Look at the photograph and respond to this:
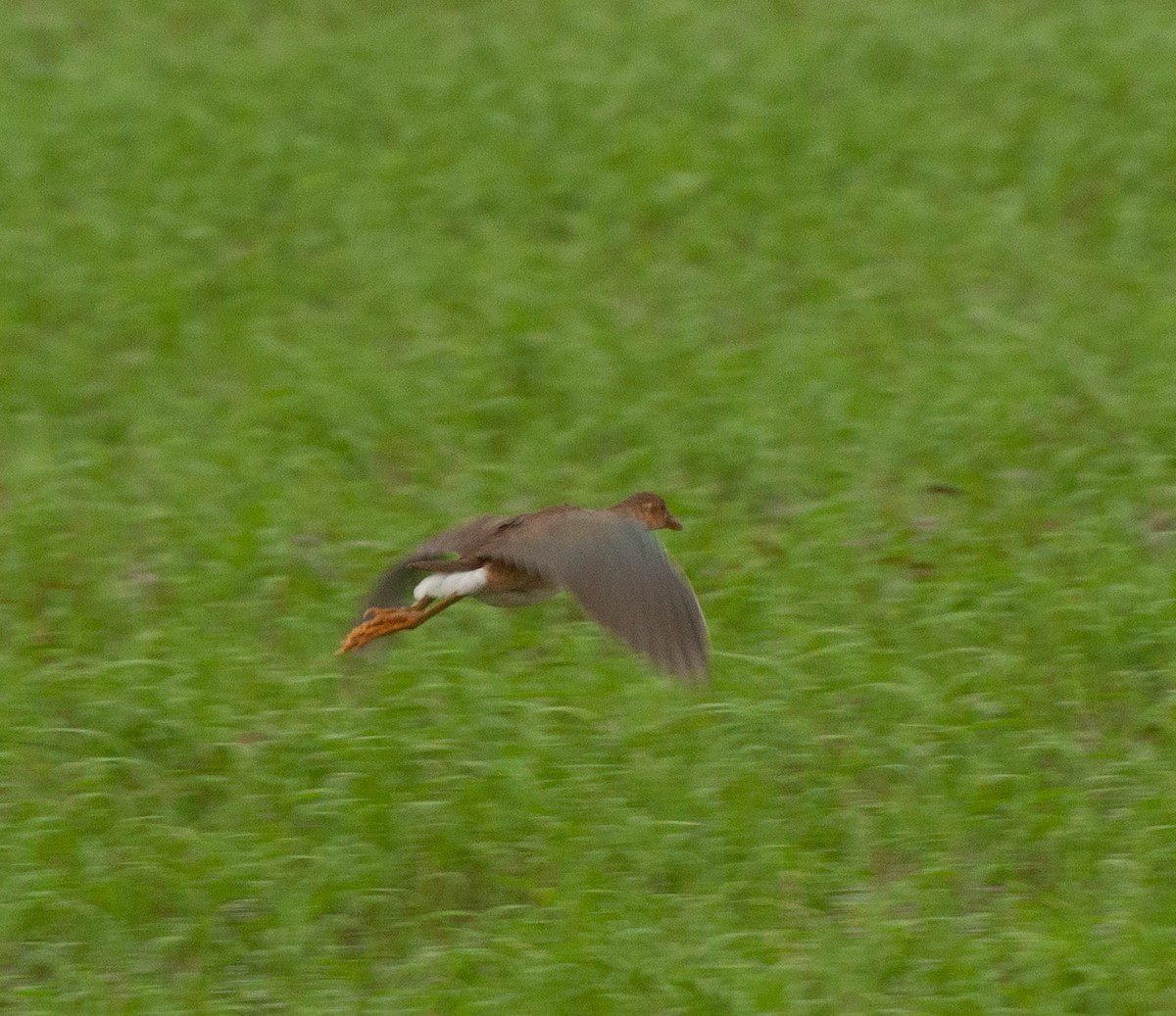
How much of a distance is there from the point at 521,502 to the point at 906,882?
95.1 inches

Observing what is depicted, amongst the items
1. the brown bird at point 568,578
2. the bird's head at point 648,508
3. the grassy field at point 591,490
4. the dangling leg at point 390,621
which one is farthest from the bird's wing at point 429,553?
the bird's head at point 648,508

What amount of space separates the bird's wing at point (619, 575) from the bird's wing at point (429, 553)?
3.3 inches

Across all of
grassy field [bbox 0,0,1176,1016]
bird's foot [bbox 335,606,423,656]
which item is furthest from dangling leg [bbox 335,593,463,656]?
grassy field [bbox 0,0,1176,1016]

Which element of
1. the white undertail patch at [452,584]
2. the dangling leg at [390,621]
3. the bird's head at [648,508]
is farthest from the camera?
the bird's head at [648,508]

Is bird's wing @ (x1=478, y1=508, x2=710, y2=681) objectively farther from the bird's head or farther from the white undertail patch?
the bird's head

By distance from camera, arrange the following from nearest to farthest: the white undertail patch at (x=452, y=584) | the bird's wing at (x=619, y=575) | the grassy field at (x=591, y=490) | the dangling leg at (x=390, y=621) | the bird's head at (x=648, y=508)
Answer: the bird's wing at (x=619, y=575)
the grassy field at (x=591, y=490)
the white undertail patch at (x=452, y=584)
the dangling leg at (x=390, y=621)
the bird's head at (x=648, y=508)

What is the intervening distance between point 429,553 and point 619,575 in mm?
639

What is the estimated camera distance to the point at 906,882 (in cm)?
500

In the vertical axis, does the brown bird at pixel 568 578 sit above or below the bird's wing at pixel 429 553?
below

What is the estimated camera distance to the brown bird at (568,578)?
190 inches

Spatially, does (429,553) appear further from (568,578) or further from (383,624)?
(568,578)

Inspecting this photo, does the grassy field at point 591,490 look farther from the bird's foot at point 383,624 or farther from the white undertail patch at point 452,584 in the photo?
the white undertail patch at point 452,584

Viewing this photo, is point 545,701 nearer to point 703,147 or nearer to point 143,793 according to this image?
point 143,793

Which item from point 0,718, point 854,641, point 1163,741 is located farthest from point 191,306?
point 1163,741
